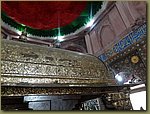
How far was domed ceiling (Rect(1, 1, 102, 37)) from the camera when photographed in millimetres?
1815

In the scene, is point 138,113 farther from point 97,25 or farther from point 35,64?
point 97,25

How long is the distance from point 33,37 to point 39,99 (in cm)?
77

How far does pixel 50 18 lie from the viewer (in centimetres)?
205

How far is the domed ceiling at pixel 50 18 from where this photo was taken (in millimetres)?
1815

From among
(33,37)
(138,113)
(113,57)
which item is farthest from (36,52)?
(113,57)

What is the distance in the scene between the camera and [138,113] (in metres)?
1.31

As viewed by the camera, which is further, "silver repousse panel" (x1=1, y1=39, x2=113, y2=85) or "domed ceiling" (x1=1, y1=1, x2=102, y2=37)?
"domed ceiling" (x1=1, y1=1, x2=102, y2=37)

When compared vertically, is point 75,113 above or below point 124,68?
below

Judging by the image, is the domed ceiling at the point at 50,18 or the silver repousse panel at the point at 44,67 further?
the domed ceiling at the point at 50,18

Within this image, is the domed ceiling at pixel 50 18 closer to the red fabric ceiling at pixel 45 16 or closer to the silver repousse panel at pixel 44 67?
the red fabric ceiling at pixel 45 16

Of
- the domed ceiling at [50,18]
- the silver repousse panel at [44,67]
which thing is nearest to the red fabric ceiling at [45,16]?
the domed ceiling at [50,18]

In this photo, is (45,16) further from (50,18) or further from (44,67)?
(44,67)

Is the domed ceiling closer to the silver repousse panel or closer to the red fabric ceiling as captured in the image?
the red fabric ceiling

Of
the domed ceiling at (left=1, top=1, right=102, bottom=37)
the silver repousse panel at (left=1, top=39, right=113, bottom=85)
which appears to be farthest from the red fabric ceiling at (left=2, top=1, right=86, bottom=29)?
the silver repousse panel at (left=1, top=39, right=113, bottom=85)
